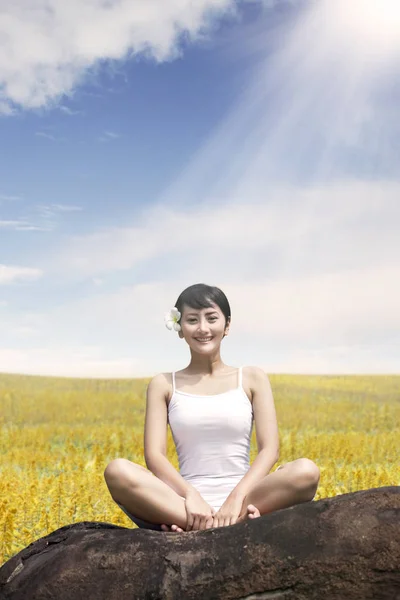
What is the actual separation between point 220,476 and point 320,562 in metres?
1.29

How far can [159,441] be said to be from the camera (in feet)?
16.0

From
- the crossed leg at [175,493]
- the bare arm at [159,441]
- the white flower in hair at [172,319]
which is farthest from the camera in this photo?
the white flower in hair at [172,319]

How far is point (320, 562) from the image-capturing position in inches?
144

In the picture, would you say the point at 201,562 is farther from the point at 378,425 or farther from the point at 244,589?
the point at 378,425

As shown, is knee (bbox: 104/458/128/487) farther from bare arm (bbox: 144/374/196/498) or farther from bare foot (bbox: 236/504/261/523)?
bare foot (bbox: 236/504/261/523)

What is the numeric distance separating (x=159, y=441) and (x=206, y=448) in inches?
12.7

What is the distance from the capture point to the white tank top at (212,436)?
486cm

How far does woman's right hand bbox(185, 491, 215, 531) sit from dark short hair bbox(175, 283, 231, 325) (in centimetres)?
134

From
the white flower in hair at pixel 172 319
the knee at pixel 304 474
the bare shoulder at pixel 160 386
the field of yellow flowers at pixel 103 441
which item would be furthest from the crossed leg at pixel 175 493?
the field of yellow flowers at pixel 103 441

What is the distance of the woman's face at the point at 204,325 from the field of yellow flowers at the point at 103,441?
2811 mm

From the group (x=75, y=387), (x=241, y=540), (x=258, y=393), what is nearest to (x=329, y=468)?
(x=258, y=393)

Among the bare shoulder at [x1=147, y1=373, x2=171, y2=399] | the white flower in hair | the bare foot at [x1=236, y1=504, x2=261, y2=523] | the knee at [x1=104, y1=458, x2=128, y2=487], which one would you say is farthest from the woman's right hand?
the white flower in hair

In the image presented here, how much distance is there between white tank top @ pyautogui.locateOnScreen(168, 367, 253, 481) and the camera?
4855mm

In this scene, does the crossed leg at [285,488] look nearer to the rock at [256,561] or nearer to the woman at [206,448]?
the woman at [206,448]
